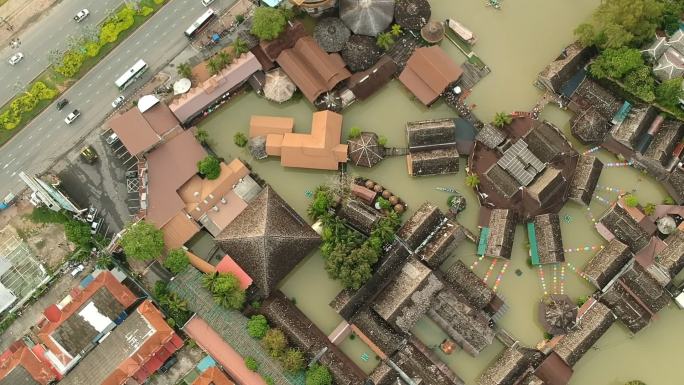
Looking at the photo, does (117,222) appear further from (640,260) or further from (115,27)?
(640,260)

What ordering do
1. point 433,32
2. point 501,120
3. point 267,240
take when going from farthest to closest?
point 433,32
point 501,120
point 267,240

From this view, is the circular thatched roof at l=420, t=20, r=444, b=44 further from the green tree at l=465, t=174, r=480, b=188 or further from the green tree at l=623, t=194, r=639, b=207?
the green tree at l=623, t=194, r=639, b=207

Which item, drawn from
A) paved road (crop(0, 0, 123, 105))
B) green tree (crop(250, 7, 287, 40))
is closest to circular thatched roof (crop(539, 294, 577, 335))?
green tree (crop(250, 7, 287, 40))

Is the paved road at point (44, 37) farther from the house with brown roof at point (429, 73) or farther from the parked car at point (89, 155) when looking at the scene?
the house with brown roof at point (429, 73)

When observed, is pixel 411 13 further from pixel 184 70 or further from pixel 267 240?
pixel 267 240

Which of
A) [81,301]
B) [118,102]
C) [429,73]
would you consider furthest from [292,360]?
[118,102]

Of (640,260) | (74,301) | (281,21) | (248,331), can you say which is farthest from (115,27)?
(640,260)

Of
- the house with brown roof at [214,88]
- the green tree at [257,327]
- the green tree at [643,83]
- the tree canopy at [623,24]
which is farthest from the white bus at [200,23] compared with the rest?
the green tree at [643,83]
